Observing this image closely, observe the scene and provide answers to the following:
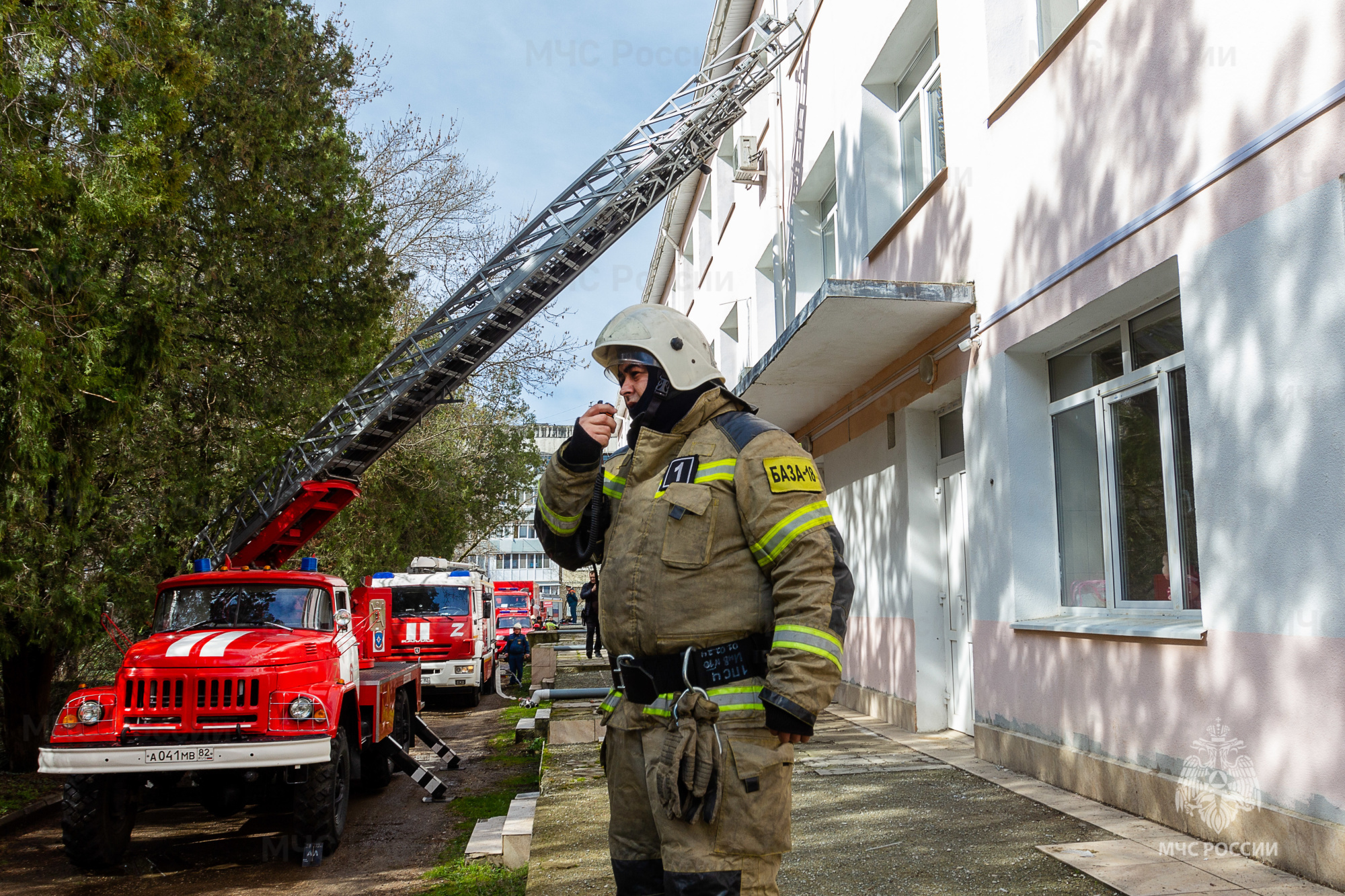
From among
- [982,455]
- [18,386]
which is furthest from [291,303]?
[982,455]

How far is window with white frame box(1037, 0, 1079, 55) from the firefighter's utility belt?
5.90 metres

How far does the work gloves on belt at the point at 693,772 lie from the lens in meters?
2.59

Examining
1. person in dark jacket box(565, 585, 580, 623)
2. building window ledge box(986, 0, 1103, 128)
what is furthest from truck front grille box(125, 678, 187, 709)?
person in dark jacket box(565, 585, 580, 623)

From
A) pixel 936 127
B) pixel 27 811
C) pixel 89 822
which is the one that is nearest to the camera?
pixel 89 822

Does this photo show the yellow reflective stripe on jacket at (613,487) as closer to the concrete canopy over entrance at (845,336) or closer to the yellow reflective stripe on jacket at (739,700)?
the yellow reflective stripe on jacket at (739,700)

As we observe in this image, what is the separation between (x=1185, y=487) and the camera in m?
5.47

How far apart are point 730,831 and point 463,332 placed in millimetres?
10307

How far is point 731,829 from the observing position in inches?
103

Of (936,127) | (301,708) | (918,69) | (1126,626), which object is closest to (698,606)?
(1126,626)

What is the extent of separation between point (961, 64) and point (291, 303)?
7.77 m

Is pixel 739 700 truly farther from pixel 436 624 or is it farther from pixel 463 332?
pixel 436 624

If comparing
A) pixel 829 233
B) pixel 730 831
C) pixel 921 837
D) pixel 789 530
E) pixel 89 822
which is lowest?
pixel 89 822

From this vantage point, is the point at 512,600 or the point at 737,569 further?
the point at 512,600

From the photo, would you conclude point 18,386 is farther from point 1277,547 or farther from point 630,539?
point 1277,547
